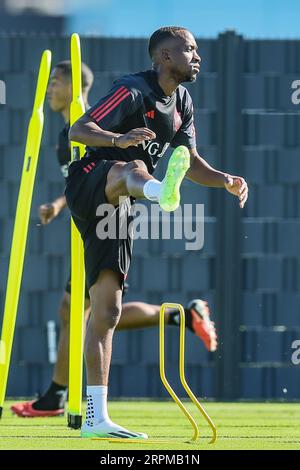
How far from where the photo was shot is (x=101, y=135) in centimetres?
516

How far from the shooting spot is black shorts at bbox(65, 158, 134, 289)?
208 inches

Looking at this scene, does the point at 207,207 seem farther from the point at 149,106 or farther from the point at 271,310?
the point at 149,106

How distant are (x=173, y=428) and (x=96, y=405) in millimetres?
1156

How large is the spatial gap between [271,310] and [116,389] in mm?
1153

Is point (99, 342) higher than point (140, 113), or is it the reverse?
point (140, 113)

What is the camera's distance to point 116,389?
29.7 ft

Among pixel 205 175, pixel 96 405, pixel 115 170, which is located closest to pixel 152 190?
pixel 115 170

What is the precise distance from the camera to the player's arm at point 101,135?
4.99m

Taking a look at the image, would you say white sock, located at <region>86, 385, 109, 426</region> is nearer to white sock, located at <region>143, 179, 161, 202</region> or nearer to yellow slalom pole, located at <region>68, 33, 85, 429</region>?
yellow slalom pole, located at <region>68, 33, 85, 429</region>

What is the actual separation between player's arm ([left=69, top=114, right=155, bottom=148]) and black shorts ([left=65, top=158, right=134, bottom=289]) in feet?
0.38

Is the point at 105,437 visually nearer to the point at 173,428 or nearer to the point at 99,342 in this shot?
the point at 99,342

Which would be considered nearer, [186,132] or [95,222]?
[95,222]

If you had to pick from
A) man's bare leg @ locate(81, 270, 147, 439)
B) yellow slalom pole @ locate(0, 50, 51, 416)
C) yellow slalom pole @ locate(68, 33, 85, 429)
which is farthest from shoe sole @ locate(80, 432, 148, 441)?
yellow slalom pole @ locate(0, 50, 51, 416)
